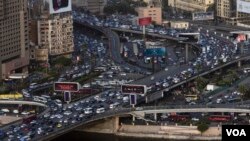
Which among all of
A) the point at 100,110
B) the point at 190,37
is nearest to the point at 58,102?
the point at 100,110

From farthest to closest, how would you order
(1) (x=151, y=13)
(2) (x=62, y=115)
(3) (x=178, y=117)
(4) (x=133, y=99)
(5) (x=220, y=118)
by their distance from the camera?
(1) (x=151, y=13) < (4) (x=133, y=99) < (3) (x=178, y=117) < (2) (x=62, y=115) < (5) (x=220, y=118)

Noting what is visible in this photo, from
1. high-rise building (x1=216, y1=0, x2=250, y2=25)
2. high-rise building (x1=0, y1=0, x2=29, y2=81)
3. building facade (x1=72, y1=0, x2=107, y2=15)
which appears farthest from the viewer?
building facade (x1=72, y1=0, x2=107, y2=15)

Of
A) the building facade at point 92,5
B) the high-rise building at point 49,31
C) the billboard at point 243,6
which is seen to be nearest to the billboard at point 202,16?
the billboard at point 243,6

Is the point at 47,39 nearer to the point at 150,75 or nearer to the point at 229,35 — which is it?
the point at 150,75

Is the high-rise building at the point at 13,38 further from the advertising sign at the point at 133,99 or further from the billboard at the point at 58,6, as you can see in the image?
the advertising sign at the point at 133,99

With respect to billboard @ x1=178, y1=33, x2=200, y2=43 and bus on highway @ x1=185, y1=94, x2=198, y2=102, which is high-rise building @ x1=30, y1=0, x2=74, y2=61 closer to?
billboard @ x1=178, y1=33, x2=200, y2=43

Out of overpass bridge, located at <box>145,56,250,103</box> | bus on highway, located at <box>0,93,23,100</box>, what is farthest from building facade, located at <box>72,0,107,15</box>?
bus on highway, located at <box>0,93,23,100</box>

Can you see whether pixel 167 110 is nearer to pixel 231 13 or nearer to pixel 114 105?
pixel 114 105
